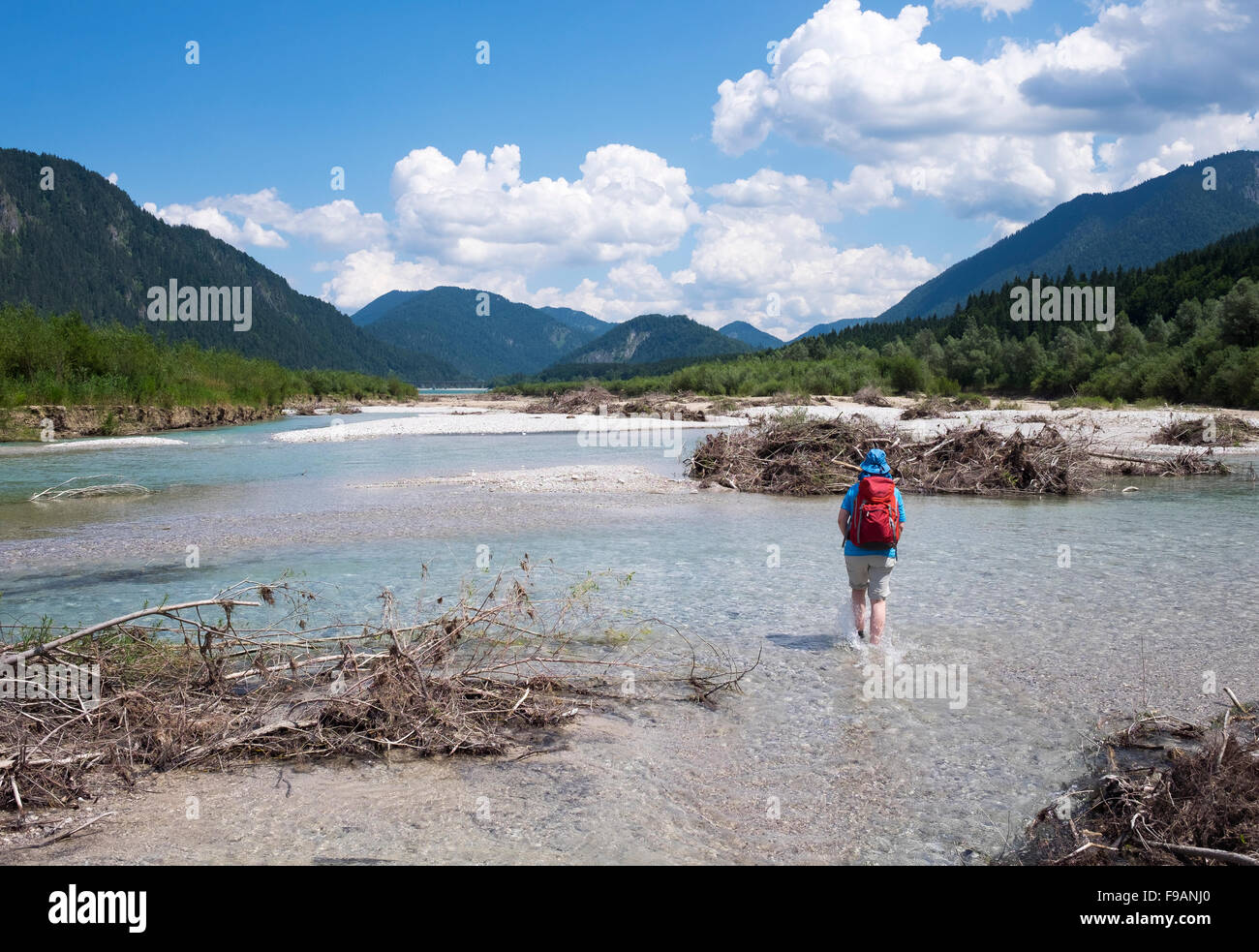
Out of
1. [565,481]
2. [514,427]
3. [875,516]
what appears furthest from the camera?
[514,427]

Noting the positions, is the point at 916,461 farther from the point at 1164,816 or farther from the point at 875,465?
the point at 1164,816

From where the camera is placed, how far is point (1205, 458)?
2553cm

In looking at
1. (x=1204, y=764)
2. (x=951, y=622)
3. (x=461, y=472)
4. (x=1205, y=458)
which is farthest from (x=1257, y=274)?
(x=1204, y=764)

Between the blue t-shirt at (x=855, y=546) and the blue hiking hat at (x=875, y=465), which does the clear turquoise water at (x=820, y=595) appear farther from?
the blue hiking hat at (x=875, y=465)

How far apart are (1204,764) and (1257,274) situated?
79867mm

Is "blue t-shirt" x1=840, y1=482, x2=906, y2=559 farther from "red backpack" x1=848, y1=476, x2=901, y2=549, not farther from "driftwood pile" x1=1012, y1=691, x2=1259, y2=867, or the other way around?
"driftwood pile" x1=1012, y1=691, x2=1259, y2=867

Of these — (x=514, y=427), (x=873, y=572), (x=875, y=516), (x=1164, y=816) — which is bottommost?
(x=1164, y=816)

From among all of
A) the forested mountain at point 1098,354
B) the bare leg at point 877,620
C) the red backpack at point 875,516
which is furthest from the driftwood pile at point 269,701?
the forested mountain at point 1098,354

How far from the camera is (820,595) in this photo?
10953 millimetres

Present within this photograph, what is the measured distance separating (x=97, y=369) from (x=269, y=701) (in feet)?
175

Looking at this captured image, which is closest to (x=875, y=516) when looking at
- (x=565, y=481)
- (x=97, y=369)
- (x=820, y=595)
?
(x=820, y=595)

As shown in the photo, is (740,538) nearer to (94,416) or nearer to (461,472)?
(461,472)

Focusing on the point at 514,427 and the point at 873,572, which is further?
the point at 514,427

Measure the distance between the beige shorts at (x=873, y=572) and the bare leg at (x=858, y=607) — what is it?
8cm
